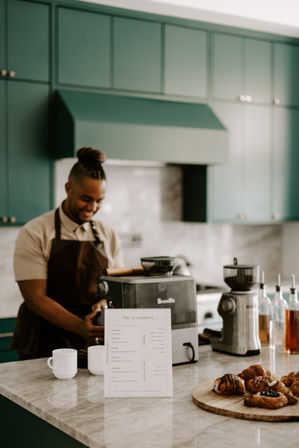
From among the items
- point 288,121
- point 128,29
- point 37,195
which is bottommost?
point 37,195

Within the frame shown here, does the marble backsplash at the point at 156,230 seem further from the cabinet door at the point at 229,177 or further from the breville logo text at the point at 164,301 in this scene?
the breville logo text at the point at 164,301

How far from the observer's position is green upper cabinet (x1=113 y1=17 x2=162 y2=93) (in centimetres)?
445

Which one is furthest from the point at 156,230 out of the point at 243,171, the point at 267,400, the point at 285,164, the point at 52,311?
the point at 267,400

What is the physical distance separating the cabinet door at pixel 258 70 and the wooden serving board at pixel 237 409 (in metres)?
3.62

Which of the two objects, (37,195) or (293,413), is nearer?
(293,413)

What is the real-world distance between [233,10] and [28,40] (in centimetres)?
161

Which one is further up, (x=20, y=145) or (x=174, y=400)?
(x=20, y=145)

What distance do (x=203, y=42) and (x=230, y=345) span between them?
2.99m

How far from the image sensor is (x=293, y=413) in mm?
1755

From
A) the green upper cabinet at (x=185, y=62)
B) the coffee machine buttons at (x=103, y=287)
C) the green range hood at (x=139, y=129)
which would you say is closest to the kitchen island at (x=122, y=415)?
the coffee machine buttons at (x=103, y=287)

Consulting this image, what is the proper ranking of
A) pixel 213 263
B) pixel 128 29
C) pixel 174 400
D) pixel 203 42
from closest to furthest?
pixel 174 400
pixel 128 29
pixel 203 42
pixel 213 263

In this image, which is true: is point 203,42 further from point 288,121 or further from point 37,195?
point 37,195

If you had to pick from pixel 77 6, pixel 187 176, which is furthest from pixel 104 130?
pixel 187 176

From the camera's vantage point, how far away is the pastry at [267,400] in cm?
180
